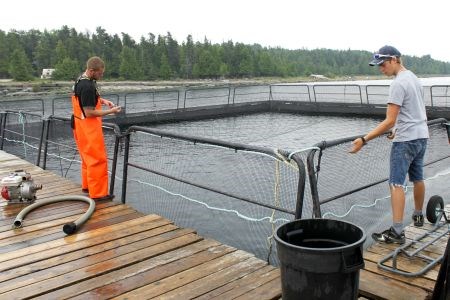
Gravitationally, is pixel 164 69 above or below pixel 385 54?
above

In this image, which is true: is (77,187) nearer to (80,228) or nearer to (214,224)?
(80,228)

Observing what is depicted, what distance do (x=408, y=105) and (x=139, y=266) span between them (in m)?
2.80

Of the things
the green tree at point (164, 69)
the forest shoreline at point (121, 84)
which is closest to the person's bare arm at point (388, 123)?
the forest shoreline at point (121, 84)

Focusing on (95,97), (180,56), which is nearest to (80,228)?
(95,97)

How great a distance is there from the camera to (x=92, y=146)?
17.8 feet

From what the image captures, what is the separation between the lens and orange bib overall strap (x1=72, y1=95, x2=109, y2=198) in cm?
539

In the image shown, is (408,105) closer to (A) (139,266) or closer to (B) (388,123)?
(B) (388,123)

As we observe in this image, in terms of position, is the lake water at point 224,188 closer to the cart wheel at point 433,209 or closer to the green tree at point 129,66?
the cart wheel at point 433,209

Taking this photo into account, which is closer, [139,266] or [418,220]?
[139,266]

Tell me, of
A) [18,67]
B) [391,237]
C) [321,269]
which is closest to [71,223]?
[321,269]

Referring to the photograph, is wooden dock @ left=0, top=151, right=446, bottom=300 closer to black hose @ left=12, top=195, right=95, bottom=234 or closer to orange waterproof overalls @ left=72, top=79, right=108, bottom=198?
black hose @ left=12, top=195, right=95, bottom=234

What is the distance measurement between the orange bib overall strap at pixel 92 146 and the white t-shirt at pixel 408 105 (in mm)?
3479

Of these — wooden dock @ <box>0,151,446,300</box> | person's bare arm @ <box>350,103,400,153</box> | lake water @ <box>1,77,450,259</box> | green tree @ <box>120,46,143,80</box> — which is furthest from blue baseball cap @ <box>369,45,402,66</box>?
green tree @ <box>120,46,143,80</box>

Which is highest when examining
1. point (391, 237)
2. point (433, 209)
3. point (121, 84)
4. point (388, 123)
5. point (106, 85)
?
point (121, 84)
